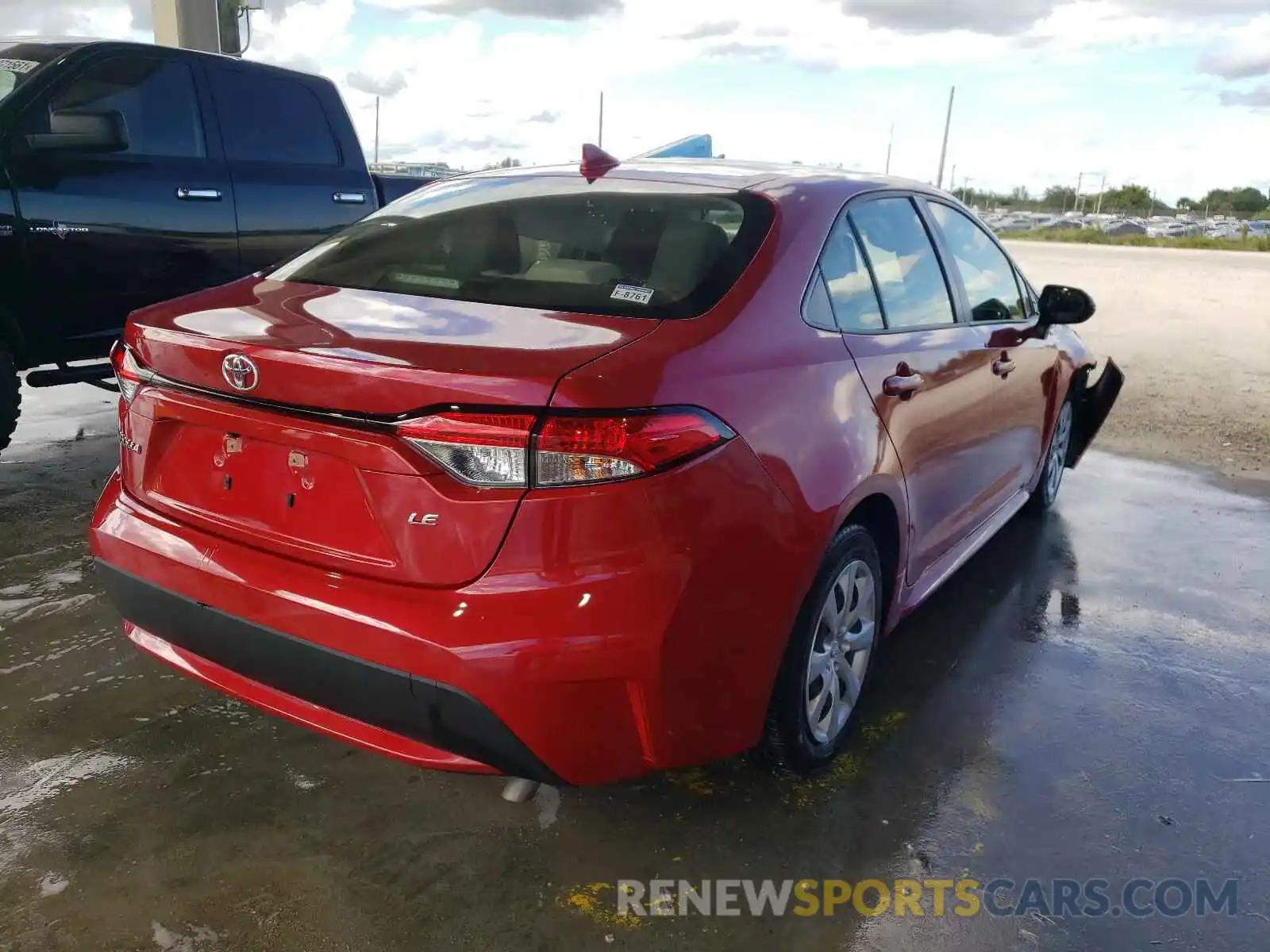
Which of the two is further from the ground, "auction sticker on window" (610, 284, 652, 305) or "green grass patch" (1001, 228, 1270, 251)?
"auction sticker on window" (610, 284, 652, 305)

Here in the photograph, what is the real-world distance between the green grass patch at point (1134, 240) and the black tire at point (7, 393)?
38.7 meters

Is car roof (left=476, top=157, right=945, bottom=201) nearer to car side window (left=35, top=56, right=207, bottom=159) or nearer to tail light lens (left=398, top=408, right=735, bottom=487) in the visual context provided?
tail light lens (left=398, top=408, right=735, bottom=487)

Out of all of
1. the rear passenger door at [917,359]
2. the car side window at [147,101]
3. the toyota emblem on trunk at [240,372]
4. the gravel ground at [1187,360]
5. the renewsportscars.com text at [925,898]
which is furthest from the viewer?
the gravel ground at [1187,360]

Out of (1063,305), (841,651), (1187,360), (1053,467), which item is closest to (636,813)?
(841,651)

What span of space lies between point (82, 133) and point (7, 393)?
1.23m

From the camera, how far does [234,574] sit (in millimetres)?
2260

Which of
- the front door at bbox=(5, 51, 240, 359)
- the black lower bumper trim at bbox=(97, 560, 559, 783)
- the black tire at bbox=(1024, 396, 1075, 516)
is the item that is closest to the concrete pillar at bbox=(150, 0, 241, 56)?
the front door at bbox=(5, 51, 240, 359)

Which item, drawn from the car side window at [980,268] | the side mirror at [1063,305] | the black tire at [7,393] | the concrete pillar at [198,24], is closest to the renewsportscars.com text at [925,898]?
the car side window at [980,268]

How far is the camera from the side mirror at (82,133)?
4695 mm

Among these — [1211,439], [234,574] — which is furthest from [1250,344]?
[234,574]

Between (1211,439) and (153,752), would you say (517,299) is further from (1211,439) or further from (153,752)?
(1211,439)

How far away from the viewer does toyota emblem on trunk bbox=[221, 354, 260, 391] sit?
2.18 metres

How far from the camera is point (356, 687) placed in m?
2.12

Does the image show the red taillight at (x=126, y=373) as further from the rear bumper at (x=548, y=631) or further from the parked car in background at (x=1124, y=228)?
the parked car in background at (x=1124, y=228)
